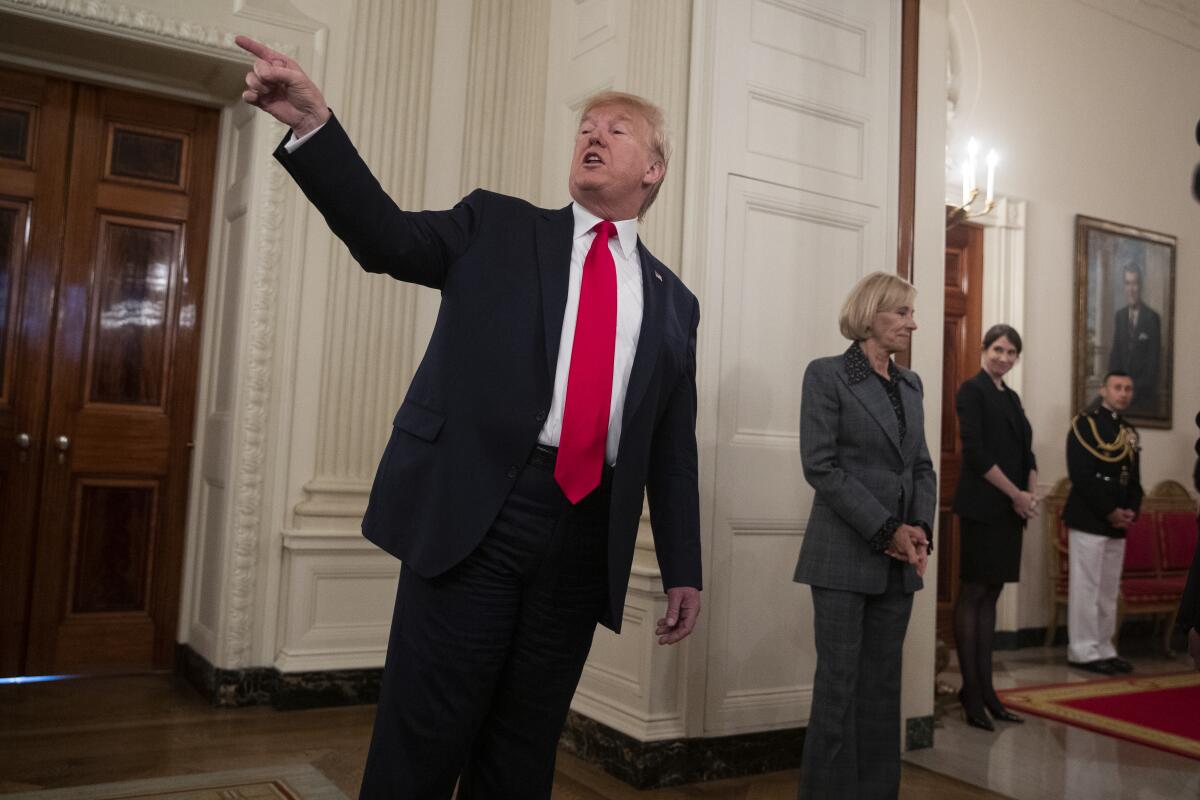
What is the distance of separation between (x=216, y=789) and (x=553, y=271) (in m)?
2.09

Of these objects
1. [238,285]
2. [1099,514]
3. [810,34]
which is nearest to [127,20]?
[238,285]

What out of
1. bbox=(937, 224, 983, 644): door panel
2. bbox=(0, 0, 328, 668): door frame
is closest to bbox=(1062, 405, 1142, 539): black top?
bbox=(937, 224, 983, 644): door panel

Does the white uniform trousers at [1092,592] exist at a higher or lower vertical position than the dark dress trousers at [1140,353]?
lower

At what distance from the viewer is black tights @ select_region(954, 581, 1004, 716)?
4062 mm

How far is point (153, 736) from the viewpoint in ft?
11.2

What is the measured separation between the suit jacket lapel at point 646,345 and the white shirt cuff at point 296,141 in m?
0.62

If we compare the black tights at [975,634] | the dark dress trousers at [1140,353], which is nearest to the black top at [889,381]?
the black tights at [975,634]

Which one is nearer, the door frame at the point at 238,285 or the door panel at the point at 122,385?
the door frame at the point at 238,285

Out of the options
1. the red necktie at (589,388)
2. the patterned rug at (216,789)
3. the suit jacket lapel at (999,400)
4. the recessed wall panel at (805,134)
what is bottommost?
the patterned rug at (216,789)

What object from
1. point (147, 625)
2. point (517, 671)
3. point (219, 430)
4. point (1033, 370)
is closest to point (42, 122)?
point (219, 430)

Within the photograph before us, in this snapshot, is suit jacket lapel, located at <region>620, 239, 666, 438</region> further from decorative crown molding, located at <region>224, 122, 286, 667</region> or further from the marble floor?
decorative crown molding, located at <region>224, 122, 286, 667</region>

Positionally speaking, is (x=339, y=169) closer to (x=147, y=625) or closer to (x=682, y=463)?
(x=682, y=463)

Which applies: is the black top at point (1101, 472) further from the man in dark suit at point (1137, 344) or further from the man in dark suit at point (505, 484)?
the man in dark suit at point (505, 484)

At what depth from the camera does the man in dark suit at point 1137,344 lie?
678 cm
